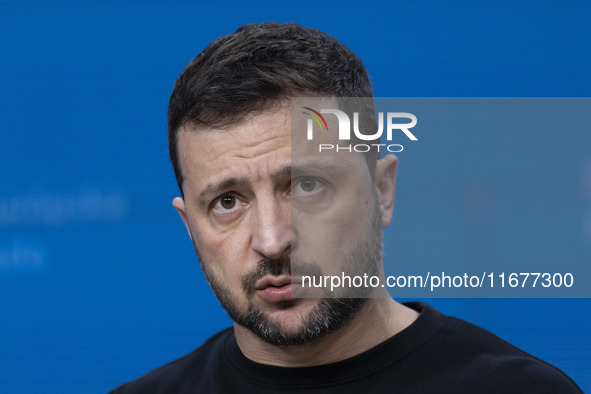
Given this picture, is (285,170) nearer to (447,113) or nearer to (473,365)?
(447,113)

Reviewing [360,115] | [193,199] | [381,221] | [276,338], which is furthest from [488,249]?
[193,199]

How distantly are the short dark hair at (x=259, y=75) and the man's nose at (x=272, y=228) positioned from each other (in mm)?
216

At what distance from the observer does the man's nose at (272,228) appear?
152 cm

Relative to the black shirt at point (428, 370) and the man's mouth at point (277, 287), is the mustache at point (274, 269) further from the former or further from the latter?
the black shirt at point (428, 370)

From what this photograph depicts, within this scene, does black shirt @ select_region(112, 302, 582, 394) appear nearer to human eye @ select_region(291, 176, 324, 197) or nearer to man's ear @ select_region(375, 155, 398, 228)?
man's ear @ select_region(375, 155, 398, 228)

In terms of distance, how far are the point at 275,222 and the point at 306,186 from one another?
0.38 ft

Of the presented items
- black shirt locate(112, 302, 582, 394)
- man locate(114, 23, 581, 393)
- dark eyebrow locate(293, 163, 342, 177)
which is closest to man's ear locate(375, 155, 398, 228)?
man locate(114, 23, 581, 393)

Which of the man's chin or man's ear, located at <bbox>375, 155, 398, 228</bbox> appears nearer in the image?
the man's chin

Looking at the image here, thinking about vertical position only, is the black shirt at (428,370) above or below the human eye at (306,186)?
below

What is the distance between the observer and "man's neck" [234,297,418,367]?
1676 mm

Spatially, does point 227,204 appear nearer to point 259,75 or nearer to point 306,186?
point 306,186

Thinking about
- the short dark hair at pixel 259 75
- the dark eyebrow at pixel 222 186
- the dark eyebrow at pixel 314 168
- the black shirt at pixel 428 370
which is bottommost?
the black shirt at pixel 428 370

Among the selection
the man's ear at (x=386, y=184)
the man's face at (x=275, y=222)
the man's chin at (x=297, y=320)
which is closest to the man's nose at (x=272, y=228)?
the man's face at (x=275, y=222)

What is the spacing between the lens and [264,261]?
1.56 meters
